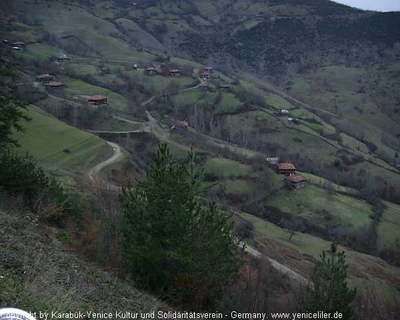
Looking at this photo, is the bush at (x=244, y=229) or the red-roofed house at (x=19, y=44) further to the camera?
the red-roofed house at (x=19, y=44)

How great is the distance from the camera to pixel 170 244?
17.6 metres

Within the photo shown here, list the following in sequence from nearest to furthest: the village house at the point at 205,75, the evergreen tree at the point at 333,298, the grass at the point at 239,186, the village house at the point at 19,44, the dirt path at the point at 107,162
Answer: the evergreen tree at the point at 333,298
the dirt path at the point at 107,162
the grass at the point at 239,186
the village house at the point at 19,44
the village house at the point at 205,75

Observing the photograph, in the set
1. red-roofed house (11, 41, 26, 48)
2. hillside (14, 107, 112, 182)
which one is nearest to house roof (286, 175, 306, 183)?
hillside (14, 107, 112, 182)

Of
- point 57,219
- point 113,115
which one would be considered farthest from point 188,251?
point 113,115

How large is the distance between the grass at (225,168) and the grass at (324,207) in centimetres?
868

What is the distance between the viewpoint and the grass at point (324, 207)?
74.2 metres

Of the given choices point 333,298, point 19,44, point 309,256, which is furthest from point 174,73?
point 333,298

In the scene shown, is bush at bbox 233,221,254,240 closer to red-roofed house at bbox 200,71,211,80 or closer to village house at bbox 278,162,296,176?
village house at bbox 278,162,296,176

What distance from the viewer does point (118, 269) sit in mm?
18812

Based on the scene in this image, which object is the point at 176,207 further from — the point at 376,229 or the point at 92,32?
the point at 92,32

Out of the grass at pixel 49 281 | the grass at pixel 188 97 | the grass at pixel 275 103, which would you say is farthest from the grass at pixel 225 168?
the grass at pixel 49 281

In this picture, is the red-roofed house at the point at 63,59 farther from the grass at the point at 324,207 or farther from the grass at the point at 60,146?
the grass at the point at 324,207

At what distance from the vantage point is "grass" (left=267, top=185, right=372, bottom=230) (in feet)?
244

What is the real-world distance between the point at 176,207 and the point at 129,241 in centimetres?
278
